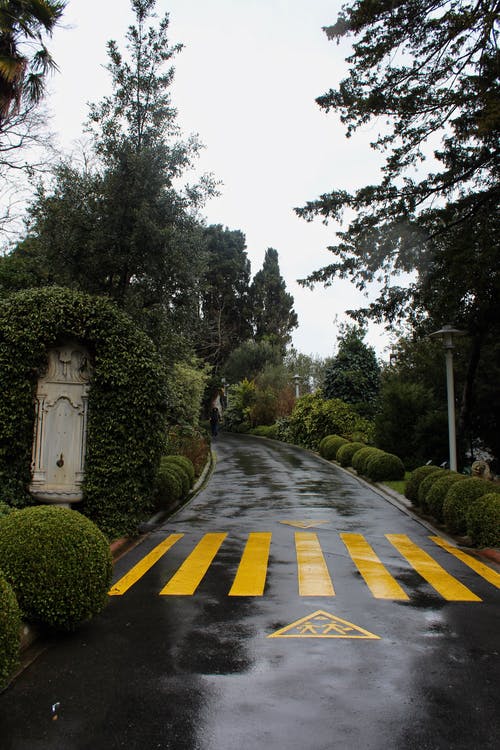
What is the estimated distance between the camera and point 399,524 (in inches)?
496

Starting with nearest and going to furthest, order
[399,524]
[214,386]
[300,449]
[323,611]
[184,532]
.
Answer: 1. [323,611]
2. [184,532]
3. [399,524]
4. [300,449]
5. [214,386]

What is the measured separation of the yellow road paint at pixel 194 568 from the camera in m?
7.55

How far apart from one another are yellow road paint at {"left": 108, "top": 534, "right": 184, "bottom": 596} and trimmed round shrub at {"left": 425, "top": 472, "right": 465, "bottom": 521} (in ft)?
16.5

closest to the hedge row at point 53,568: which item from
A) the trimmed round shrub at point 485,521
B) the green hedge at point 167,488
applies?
the trimmed round shrub at point 485,521

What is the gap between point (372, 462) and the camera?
19297mm

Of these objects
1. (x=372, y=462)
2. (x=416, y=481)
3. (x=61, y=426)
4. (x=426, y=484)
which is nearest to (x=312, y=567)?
(x=61, y=426)

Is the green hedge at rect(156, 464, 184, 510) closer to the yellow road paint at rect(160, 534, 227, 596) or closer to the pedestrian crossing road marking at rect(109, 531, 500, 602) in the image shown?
the pedestrian crossing road marking at rect(109, 531, 500, 602)

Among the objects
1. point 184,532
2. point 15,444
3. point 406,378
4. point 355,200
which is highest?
Result: point 355,200

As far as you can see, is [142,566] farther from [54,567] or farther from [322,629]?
[322,629]

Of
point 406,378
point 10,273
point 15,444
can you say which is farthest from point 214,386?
point 15,444

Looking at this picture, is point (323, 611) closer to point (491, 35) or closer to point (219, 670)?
point (219, 670)

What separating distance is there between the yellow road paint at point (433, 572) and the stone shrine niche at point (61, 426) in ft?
17.3

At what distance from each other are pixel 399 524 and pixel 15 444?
24.9 ft

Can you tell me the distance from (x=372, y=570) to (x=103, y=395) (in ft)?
16.0
